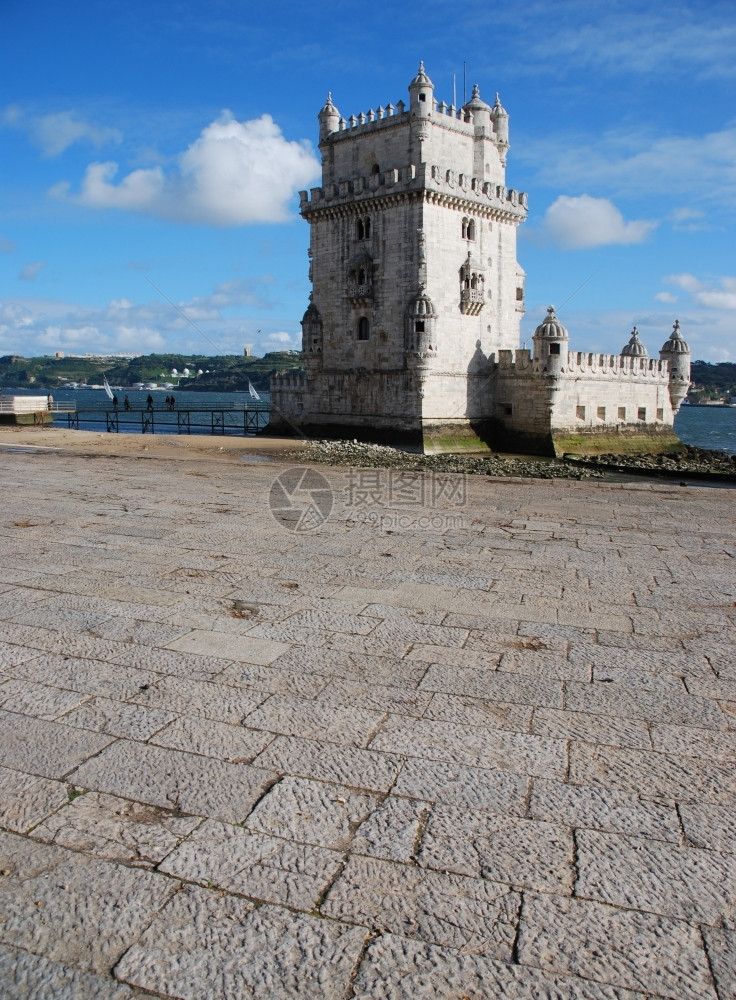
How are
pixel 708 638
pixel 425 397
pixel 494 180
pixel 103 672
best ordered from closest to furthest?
pixel 103 672 < pixel 708 638 < pixel 425 397 < pixel 494 180

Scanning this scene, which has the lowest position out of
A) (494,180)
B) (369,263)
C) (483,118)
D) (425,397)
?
(425,397)

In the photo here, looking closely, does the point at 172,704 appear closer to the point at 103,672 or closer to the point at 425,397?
the point at 103,672

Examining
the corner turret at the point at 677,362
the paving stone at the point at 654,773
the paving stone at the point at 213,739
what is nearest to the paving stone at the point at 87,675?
the paving stone at the point at 213,739

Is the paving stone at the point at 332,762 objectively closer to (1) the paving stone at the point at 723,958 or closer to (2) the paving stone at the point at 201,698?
(2) the paving stone at the point at 201,698

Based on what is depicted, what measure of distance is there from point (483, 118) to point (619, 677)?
102 ft

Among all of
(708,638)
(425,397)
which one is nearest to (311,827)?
(708,638)

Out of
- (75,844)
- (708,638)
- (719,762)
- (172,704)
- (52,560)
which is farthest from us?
(52,560)

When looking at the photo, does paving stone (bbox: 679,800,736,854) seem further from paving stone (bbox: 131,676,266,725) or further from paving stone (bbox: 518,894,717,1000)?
paving stone (bbox: 131,676,266,725)

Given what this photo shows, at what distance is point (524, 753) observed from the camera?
12.6ft

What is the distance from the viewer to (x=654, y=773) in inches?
145

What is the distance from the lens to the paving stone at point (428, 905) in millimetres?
2633

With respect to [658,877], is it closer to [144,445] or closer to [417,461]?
[417,461]
